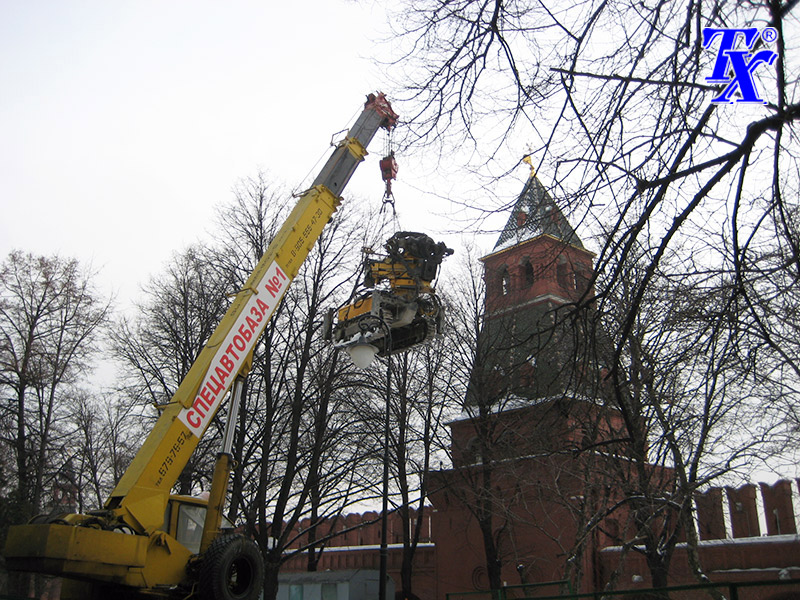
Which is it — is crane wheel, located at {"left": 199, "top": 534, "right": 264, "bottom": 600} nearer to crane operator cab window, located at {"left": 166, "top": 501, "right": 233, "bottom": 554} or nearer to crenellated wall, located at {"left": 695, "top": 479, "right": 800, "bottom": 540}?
crane operator cab window, located at {"left": 166, "top": 501, "right": 233, "bottom": 554}

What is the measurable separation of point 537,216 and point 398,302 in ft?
16.1

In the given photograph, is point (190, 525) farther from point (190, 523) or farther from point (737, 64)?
point (737, 64)

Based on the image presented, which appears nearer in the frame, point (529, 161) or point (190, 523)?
point (529, 161)

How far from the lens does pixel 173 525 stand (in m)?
9.79

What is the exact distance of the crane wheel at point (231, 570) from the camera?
9.03 metres

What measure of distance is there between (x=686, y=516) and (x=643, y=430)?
5.84 ft

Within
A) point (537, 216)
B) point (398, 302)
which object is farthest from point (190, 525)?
point (537, 216)

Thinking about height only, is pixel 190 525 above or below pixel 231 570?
above

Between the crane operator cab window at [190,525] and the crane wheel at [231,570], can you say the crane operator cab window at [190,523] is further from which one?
the crane wheel at [231,570]

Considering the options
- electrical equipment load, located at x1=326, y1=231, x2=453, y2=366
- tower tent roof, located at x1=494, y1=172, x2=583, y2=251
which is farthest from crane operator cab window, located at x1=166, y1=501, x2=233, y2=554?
tower tent roof, located at x1=494, y1=172, x2=583, y2=251

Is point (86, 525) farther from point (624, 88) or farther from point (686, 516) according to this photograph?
point (686, 516)

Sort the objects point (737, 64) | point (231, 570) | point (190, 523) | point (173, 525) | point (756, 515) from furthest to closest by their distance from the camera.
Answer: point (756, 515), point (190, 523), point (173, 525), point (231, 570), point (737, 64)

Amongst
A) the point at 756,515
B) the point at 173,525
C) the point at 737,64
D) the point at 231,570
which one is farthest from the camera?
the point at 756,515

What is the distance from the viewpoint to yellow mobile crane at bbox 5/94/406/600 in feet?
26.3
